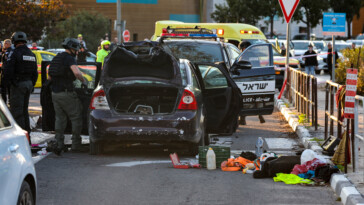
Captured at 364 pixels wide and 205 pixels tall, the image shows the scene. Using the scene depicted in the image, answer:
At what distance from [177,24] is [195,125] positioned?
Answer: 16.8 metres

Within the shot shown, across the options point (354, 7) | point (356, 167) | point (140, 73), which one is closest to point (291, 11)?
point (140, 73)

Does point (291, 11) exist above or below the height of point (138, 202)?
above

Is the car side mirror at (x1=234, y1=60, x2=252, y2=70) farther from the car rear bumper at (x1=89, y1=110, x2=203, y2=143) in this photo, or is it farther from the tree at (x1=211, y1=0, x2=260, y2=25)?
the tree at (x1=211, y1=0, x2=260, y2=25)

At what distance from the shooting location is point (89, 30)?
67562mm

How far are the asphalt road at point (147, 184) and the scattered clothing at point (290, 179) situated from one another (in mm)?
86

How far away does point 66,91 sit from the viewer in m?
12.2

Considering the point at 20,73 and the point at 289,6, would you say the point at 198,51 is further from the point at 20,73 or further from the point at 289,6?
the point at 289,6

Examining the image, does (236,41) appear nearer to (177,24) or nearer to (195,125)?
(177,24)

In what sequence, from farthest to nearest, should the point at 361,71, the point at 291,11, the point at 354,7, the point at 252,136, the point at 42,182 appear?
1. the point at 354,7
2. the point at 361,71
3. the point at 291,11
4. the point at 252,136
5. the point at 42,182

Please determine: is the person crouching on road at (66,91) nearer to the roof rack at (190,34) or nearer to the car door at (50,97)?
the car door at (50,97)

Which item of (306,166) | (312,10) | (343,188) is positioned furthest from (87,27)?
(343,188)

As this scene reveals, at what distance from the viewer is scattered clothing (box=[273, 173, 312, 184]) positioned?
9.53 metres

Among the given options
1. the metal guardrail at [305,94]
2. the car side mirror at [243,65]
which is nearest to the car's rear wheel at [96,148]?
the car side mirror at [243,65]

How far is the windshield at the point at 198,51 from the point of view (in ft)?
50.5
